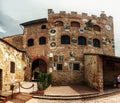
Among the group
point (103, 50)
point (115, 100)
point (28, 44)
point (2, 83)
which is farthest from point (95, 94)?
point (28, 44)

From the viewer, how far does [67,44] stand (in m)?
24.7

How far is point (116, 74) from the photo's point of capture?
25469 millimetres

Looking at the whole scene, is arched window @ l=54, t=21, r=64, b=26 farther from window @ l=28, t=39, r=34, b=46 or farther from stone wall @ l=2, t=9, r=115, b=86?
window @ l=28, t=39, r=34, b=46

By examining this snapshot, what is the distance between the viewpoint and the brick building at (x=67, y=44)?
24.0m

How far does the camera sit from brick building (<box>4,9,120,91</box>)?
78.9ft

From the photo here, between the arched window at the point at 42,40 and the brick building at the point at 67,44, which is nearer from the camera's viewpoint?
the brick building at the point at 67,44

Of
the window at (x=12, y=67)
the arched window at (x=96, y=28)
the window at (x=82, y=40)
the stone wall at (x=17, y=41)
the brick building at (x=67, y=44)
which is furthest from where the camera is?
the stone wall at (x=17, y=41)

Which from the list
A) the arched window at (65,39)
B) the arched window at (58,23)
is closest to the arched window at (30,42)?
the arched window at (58,23)

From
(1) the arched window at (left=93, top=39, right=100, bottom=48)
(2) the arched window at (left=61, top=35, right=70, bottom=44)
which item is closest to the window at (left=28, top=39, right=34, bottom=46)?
(2) the arched window at (left=61, top=35, right=70, bottom=44)

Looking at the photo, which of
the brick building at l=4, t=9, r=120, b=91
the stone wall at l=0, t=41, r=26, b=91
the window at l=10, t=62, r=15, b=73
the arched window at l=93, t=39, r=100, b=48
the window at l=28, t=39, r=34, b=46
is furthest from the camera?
the window at l=28, t=39, r=34, b=46

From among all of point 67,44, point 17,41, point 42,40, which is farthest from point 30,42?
point 67,44

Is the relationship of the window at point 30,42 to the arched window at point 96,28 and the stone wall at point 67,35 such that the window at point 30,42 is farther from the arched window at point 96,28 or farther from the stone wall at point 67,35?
the arched window at point 96,28

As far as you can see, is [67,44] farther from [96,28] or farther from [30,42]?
[30,42]

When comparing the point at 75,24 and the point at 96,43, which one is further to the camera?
the point at 96,43
